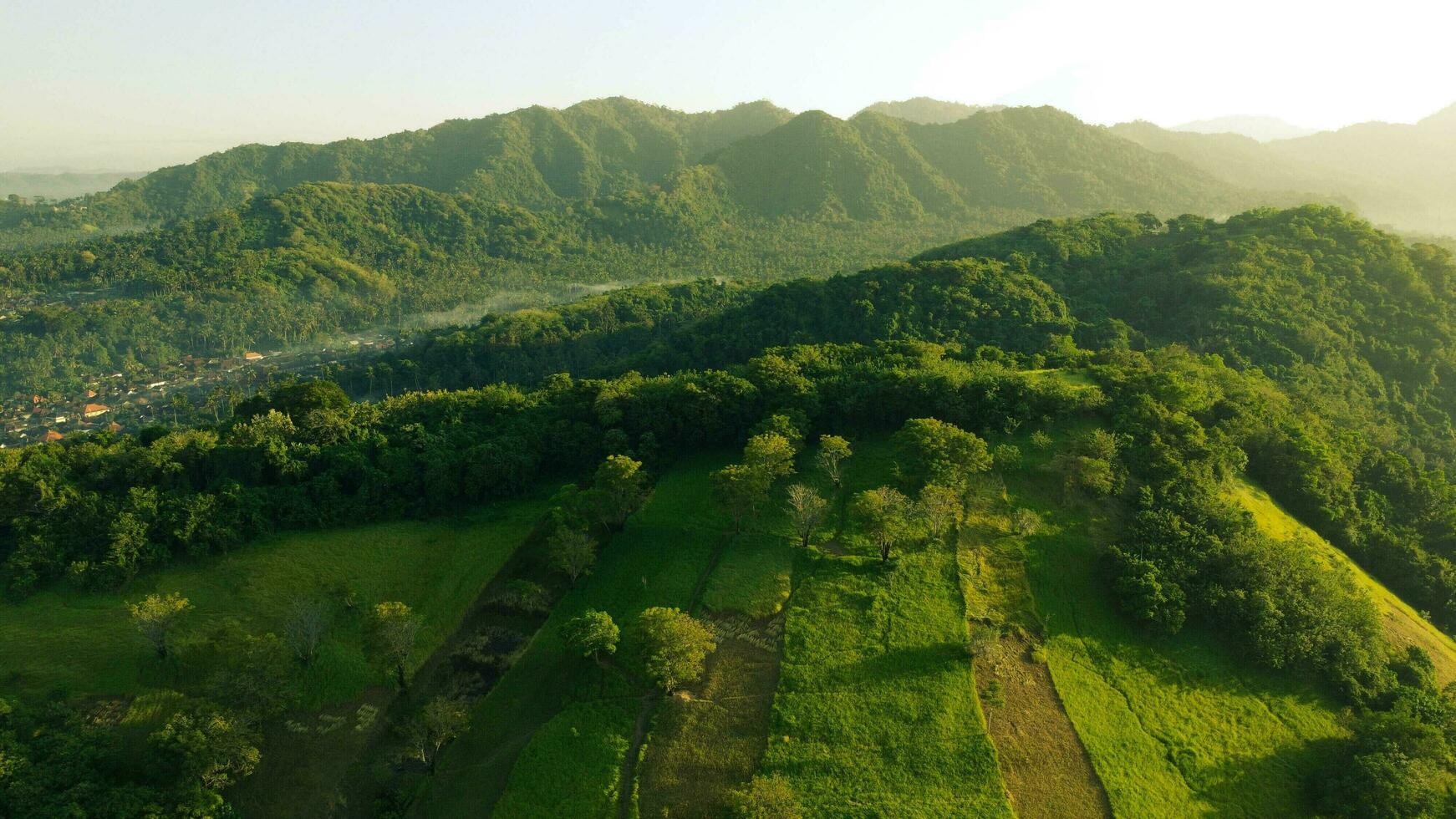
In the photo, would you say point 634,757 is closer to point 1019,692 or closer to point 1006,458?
point 1019,692

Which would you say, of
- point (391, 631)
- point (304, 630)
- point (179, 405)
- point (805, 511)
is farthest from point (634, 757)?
point (179, 405)

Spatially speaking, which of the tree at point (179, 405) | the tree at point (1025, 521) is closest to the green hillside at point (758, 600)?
the tree at point (1025, 521)

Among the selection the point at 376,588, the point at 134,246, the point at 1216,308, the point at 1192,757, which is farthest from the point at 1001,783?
the point at 134,246

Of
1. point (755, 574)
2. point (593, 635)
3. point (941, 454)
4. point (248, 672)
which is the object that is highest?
point (941, 454)

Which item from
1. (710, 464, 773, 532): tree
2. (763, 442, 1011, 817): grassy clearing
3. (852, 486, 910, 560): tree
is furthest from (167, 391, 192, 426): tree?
(763, 442, 1011, 817): grassy clearing

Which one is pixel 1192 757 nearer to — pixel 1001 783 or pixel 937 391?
pixel 1001 783

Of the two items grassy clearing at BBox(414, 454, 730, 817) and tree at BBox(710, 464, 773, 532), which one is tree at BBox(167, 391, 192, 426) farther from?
tree at BBox(710, 464, 773, 532)

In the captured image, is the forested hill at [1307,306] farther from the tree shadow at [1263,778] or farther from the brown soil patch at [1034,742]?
the brown soil patch at [1034,742]
